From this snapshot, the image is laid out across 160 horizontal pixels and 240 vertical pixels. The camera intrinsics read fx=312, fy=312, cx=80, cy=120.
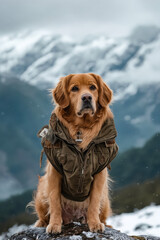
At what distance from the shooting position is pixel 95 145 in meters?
4.58

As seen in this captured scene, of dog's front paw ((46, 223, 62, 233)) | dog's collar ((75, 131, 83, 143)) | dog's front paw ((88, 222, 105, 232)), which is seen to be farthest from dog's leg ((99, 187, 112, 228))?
dog's collar ((75, 131, 83, 143))

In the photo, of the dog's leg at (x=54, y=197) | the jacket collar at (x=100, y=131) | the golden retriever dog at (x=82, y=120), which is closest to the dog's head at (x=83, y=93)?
the golden retriever dog at (x=82, y=120)

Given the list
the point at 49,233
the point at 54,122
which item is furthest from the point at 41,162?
the point at 49,233

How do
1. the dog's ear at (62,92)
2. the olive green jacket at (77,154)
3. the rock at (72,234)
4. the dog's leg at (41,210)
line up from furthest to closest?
the dog's leg at (41,210) < the dog's ear at (62,92) < the olive green jacket at (77,154) < the rock at (72,234)

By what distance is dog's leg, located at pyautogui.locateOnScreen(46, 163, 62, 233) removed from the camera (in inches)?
179

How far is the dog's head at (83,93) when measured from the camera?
4.50m

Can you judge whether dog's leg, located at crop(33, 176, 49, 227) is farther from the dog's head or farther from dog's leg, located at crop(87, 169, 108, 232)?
the dog's head

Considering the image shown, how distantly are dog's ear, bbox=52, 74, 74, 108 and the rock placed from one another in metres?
1.80

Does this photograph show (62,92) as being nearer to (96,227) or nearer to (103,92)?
(103,92)

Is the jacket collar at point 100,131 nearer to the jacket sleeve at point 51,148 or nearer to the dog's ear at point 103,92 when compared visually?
the jacket sleeve at point 51,148

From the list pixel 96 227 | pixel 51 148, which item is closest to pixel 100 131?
pixel 51 148

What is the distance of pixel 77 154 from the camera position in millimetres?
4457

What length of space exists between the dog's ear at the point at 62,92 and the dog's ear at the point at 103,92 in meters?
0.42

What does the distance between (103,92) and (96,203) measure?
5.50 ft
